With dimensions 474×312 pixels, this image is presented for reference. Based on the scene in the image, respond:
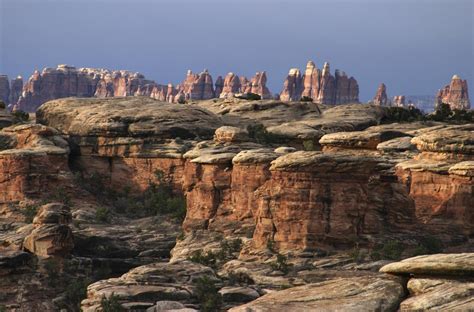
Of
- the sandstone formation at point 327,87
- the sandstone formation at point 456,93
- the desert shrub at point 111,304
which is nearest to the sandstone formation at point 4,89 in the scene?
the sandstone formation at point 327,87

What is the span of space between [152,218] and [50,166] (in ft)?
25.8

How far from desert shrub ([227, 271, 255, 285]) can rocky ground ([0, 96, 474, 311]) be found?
0.08 meters

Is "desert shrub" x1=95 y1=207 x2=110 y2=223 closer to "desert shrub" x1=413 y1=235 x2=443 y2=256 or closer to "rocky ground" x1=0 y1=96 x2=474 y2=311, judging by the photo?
"rocky ground" x1=0 y1=96 x2=474 y2=311

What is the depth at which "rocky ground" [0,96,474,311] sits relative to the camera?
3672 centimetres

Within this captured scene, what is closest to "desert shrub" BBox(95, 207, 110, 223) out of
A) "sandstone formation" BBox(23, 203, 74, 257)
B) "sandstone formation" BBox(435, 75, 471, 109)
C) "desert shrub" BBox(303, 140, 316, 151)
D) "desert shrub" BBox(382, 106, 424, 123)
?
"sandstone formation" BBox(23, 203, 74, 257)

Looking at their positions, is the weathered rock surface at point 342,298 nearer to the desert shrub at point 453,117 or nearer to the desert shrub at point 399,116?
the desert shrub at point 399,116

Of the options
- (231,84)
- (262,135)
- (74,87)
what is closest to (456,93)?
(231,84)

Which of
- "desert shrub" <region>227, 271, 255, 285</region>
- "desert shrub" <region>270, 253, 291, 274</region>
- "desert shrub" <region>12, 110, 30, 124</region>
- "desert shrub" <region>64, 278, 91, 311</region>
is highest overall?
"desert shrub" <region>12, 110, 30, 124</region>

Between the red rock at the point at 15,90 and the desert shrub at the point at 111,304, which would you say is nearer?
the desert shrub at the point at 111,304

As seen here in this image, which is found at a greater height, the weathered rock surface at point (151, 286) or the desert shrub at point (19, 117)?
the desert shrub at point (19, 117)

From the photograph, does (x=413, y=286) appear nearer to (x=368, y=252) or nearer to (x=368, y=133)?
(x=368, y=252)

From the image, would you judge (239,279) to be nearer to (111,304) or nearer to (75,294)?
(111,304)

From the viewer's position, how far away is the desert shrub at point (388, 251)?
42250mm

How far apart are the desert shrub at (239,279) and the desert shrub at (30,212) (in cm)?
1877
